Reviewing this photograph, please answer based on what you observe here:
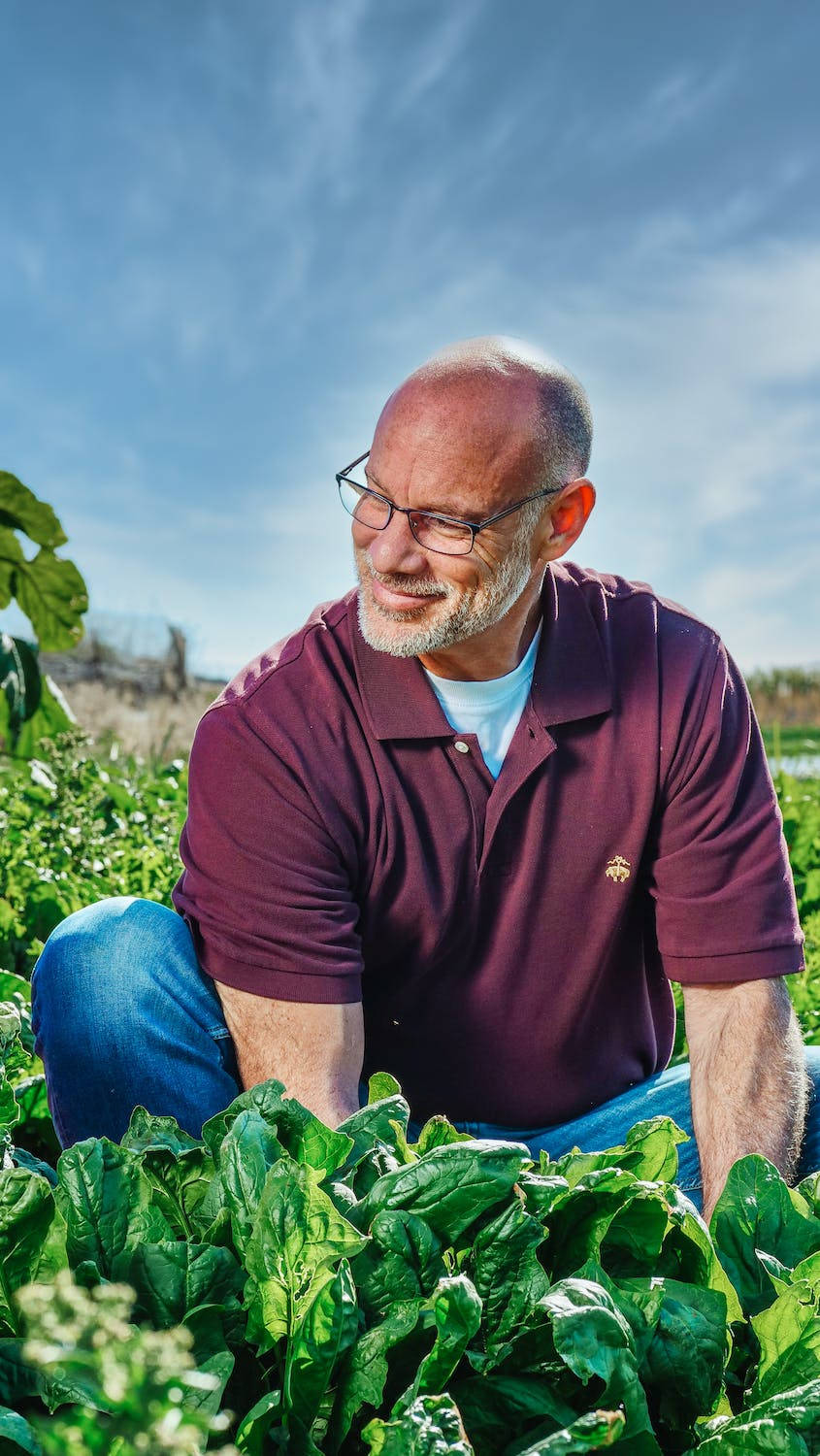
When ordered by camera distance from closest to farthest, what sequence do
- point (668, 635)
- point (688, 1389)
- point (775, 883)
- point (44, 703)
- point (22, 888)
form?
point (688, 1389)
point (775, 883)
point (668, 635)
point (22, 888)
point (44, 703)

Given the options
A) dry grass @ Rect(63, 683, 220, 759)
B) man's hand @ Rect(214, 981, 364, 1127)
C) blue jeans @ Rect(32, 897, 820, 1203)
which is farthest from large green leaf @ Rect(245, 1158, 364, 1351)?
dry grass @ Rect(63, 683, 220, 759)

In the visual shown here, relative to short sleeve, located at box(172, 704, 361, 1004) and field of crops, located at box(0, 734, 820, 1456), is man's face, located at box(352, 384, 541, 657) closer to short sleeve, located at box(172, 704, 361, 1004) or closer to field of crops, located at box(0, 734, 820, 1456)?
short sleeve, located at box(172, 704, 361, 1004)

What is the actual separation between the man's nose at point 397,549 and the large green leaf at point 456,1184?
1535 mm

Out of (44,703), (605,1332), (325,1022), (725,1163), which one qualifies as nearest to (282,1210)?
(605,1332)

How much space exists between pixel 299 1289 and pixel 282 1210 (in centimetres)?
6

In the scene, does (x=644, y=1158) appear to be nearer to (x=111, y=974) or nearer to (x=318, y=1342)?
(x=318, y=1342)

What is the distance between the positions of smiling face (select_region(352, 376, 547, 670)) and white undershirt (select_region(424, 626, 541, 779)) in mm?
123

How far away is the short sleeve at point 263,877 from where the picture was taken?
216 centimetres

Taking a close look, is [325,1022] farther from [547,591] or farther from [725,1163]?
Answer: [547,591]

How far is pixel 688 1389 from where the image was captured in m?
0.99

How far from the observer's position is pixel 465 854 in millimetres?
2412

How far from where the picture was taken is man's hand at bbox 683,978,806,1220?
2.26 m

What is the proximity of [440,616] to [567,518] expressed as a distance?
16.4 inches

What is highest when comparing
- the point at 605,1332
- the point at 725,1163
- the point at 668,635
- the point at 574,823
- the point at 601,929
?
the point at 668,635
